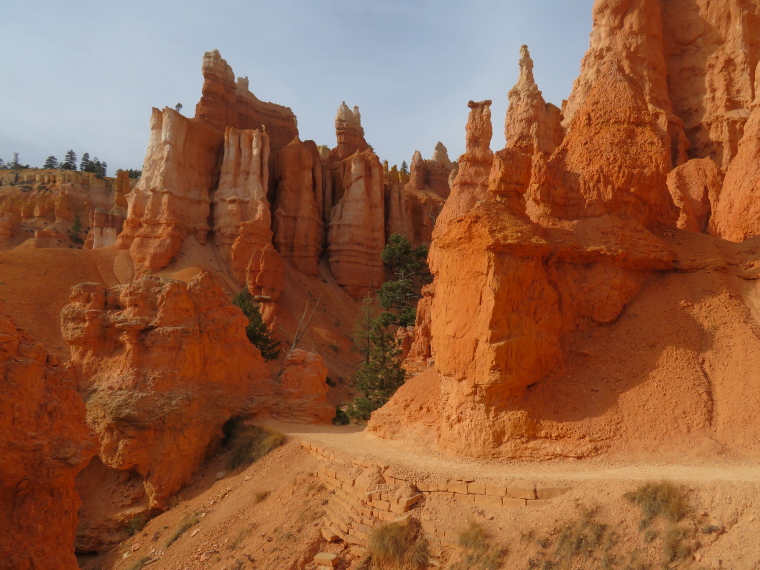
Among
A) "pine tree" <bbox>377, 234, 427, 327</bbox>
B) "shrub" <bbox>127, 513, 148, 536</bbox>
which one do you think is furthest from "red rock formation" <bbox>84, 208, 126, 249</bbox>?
"shrub" <bbox>127, 513, 148, 536</bbox>

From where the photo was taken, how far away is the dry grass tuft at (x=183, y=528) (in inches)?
484

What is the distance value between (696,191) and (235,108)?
37426 mm

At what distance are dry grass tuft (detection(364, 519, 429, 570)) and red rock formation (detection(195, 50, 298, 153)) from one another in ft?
131

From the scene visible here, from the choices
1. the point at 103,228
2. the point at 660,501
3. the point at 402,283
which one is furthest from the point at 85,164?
the point at 660,501

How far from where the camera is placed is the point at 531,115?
28359mm

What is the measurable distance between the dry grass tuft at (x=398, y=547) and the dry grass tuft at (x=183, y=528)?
532 cm

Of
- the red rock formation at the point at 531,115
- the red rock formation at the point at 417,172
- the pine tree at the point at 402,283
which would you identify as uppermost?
the red rock formation at the point at 417,172

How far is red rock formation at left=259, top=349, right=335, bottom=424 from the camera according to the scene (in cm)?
1745

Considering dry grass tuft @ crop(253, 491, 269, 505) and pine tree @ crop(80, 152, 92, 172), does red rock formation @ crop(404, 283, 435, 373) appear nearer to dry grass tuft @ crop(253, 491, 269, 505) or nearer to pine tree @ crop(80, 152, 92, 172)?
dry grass tuft @ crop(253, 491, 269, 505)

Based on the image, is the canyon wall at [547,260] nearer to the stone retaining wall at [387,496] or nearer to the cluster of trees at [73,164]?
the stone retaining wall at [387,496]

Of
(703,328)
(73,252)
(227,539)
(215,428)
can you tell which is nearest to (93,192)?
(73,252)

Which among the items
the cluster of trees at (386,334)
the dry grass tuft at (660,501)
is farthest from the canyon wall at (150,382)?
the dry grass tuft at (660,501)

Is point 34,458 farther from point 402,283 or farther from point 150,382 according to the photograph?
point 402,283

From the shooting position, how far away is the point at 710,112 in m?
25.3
